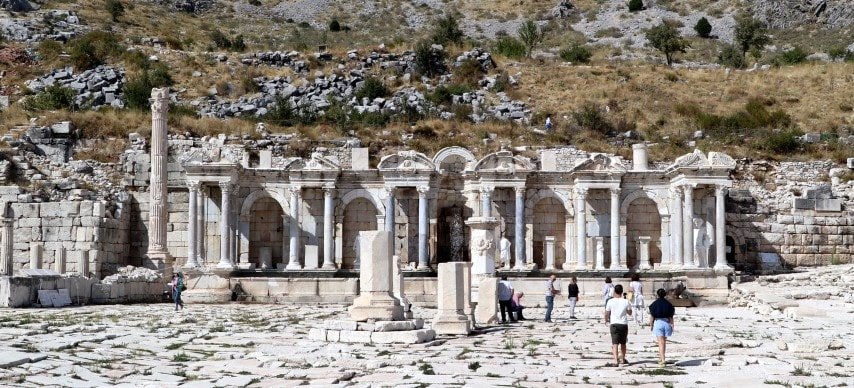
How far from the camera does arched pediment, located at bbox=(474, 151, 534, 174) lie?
4206 cm

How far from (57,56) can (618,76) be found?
29122 millimetres

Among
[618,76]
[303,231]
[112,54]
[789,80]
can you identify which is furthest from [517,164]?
[112,54]

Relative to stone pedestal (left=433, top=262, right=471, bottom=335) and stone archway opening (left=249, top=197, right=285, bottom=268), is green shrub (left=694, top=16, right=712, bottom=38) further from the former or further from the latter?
stone pedestal (left=433, top=262, right=471, bottom=335)

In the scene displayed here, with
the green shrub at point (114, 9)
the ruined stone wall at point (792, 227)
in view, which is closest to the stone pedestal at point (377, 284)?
the ruined stone wall at point (792, 227)

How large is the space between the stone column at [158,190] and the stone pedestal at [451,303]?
18.7 metres

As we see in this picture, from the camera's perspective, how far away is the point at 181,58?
2426 inches

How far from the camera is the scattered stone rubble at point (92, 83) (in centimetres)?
5628

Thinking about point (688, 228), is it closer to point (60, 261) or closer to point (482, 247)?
point (482, 247)

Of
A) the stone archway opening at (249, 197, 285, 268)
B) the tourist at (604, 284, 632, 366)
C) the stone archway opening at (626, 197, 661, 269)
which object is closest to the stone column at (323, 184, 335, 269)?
the stone archway opening at (249, 197, 285, 268)

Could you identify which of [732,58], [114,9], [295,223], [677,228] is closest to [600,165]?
[677,228]

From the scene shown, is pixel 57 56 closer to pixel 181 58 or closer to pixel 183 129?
pixel 181 58

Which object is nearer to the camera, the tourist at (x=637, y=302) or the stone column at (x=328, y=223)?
the tourist at (x=637, y=302)

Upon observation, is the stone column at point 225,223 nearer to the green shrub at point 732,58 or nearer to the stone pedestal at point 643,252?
the stone pedestal at point 643,252

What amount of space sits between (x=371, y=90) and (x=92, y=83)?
14.0 m
